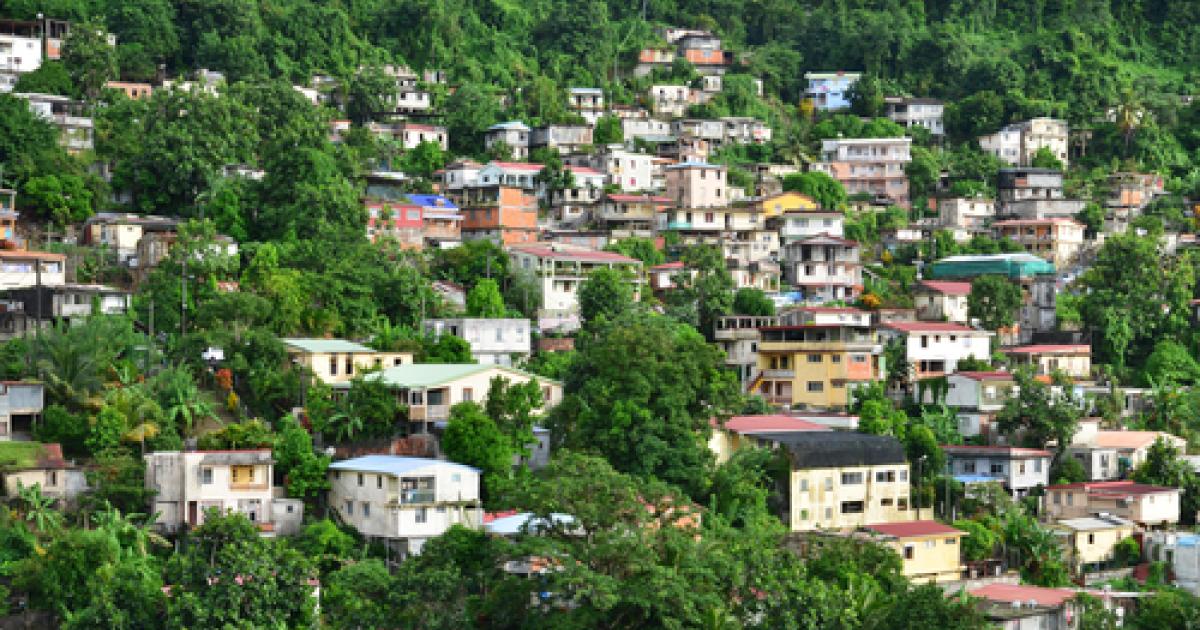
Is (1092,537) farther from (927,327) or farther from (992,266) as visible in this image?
(992,266)

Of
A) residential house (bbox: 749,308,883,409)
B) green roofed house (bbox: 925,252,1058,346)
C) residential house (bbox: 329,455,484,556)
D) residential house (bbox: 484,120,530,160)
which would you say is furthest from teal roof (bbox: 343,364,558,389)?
residential house (bbox: 484,120,530,160)

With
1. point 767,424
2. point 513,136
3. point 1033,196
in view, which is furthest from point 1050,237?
point 767,424

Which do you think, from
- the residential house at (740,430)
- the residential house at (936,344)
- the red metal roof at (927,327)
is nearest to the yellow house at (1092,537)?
the residential house at (740,430)

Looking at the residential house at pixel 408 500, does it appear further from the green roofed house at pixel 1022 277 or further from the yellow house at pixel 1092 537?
the green roofed house at pixel 1022 277

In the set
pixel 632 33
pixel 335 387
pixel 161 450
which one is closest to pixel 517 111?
pixel 632 33

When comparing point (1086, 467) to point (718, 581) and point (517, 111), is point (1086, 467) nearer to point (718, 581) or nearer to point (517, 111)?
point (718, 581)

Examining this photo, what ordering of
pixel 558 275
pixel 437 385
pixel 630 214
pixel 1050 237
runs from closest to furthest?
pixel 437 385, pixel 558 275, pixel 630 214, pixel 1050 237
